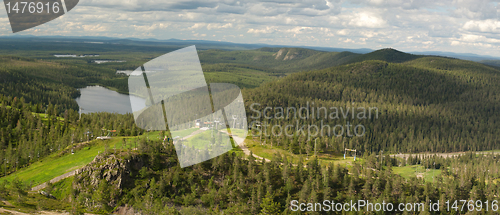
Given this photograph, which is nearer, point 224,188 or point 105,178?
point 105,178

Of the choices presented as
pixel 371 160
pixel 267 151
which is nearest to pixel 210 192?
pixel 267 151

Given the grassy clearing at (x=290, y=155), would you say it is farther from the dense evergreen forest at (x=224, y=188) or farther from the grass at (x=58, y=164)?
the grass at (x=58, y=164)

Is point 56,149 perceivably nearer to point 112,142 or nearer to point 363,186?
point 112,142

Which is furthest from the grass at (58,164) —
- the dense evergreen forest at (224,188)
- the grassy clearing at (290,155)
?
the grassy clearing at (290,155)

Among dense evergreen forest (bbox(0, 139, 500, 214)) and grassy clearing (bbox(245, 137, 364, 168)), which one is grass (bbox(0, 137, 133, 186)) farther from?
grassy clearing (bbox(245, 137, 364, 168))

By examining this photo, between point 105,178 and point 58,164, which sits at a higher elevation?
point 105,178

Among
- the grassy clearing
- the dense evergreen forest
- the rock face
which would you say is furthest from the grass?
the grassy clearing

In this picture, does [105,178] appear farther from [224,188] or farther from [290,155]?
[290,155]

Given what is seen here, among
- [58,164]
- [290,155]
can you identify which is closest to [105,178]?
[58,164]

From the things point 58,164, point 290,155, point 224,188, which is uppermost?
point 224,188
